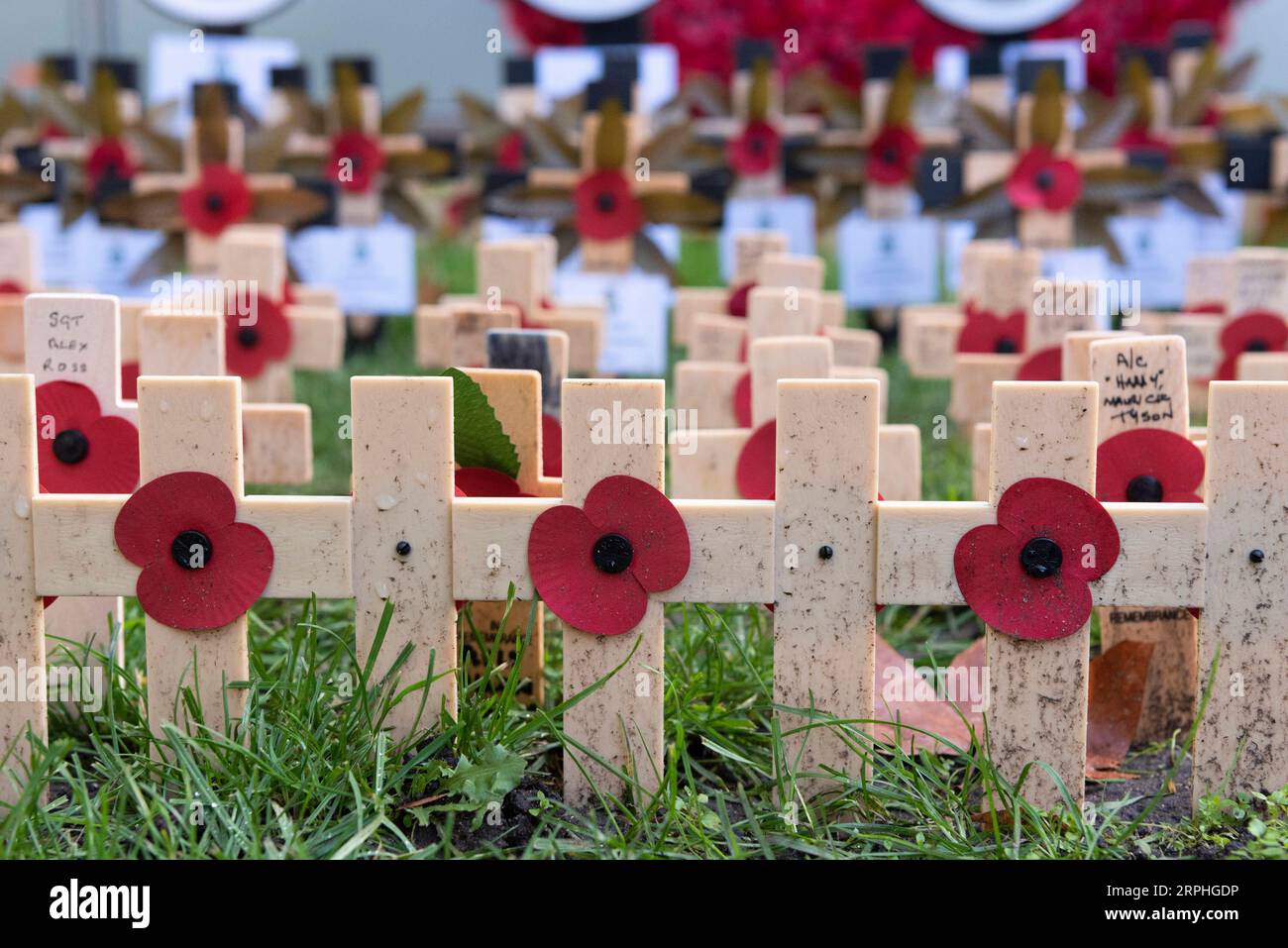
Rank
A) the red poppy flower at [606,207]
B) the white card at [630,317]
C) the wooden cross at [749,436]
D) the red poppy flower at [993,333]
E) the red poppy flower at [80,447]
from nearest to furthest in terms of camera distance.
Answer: the red poppy flower at [80,447] < the wooden cross at [749,436] < the red poppy flower at [993,333] < the white card at [630,317] < the red poppy flower at [606,207]

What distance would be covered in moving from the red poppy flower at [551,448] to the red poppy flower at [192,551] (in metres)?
0.44

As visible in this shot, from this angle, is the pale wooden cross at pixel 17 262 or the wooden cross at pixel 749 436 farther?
the pale wooden cross at pixel 17 262

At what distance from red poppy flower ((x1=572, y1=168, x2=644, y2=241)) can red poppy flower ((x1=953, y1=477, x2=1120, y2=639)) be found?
8.29 ft

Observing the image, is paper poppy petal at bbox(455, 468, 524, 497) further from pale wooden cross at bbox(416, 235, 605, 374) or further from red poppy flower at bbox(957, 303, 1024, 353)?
red poppy flower at bbox(957, 303, 1024, 353)

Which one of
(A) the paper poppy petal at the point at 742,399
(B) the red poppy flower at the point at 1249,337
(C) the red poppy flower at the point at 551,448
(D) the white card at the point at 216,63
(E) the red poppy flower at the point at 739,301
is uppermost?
(D) the white card at the point at 216,63

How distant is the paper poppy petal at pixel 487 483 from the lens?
172 cm

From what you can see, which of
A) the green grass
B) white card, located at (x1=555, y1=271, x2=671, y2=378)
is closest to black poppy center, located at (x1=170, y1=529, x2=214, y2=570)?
the green grass

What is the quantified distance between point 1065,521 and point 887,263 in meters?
3.11

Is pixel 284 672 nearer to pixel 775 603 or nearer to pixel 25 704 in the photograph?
pixel 25 704

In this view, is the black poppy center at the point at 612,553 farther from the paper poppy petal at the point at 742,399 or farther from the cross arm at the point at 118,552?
the paper poppy petal at the point at 742,399

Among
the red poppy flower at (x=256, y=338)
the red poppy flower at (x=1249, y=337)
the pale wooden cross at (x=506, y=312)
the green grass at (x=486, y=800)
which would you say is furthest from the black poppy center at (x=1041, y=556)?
the red poppy flower at (x=256, y=338)

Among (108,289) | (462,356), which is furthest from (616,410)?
(108,289)

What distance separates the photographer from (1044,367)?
243cm

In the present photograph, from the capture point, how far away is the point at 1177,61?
5.25 metres
